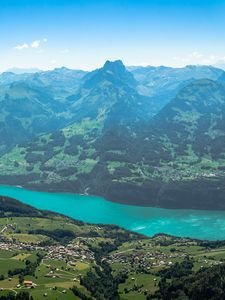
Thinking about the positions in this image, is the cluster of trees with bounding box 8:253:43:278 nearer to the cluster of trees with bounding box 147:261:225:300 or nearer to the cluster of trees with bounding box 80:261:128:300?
the cluster of trees with bounding box 80:261:128:300

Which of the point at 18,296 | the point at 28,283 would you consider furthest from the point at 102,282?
the point at 18,296

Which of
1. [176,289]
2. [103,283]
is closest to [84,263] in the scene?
[103,283]

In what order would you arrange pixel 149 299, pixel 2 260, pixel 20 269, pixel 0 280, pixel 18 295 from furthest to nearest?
1. pixel 2 260
2. pixel 20 269
3. pixel 0 280
4. pixel 149 299
5. pixel 18 295

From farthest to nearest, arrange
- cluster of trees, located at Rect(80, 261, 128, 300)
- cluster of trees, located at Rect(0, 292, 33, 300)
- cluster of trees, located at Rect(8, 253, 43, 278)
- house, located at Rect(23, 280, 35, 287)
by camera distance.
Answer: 1. cluster of trees, located at Rect(8, 253, 43, 278)
2. cluster of trees, located at Rect(80, 261, 128, 300)
3. house, located at Rect(23, 280, 35, 287)
4. cluster of trees, located at Rect(0, 292, 33, 300)

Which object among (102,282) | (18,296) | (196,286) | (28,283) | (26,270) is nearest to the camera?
(18,296)

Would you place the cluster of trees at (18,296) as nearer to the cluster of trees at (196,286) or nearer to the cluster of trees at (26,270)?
the cluster of trees at (26,270)

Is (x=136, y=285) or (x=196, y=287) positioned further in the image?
(x=136, y=285)

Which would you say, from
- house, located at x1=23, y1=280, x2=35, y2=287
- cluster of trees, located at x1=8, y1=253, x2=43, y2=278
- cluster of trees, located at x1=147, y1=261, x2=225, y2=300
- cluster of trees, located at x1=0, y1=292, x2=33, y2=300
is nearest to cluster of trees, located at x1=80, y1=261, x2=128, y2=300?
cluster of trees, located at x1=147, y1=261, x2=225, y2=300

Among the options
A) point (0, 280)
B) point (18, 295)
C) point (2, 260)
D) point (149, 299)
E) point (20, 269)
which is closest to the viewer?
point (18, 295)

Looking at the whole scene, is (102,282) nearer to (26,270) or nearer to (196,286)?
(26,270)

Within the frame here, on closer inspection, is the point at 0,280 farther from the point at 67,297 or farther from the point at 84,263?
the point at 84,263
